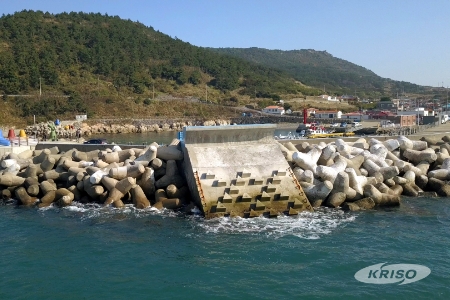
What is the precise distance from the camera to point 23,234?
49.1 feet

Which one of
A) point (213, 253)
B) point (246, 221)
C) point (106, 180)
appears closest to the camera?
point (213, 253)

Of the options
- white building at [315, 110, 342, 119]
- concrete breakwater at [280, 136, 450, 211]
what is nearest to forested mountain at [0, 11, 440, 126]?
white building at [315, 110, 342, 119]

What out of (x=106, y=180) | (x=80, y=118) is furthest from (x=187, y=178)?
(x=80, y=118)

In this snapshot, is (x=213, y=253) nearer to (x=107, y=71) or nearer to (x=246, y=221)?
(x=246, y=221)

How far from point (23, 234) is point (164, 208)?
4785 millimetres

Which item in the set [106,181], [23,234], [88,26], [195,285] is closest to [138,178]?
[106,181]

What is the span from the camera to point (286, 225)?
15.3 meters

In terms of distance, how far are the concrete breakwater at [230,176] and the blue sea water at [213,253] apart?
742mm

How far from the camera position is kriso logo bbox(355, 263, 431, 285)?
1134cm

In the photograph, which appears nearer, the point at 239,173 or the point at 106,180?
the point at 239,173

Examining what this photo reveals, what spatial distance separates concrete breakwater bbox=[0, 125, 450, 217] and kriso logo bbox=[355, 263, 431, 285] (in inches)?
191

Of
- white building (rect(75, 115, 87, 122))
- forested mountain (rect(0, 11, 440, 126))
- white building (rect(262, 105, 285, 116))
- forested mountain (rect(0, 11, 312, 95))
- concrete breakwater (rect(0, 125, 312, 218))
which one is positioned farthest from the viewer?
white building (rect(262, 105, 285, 116))

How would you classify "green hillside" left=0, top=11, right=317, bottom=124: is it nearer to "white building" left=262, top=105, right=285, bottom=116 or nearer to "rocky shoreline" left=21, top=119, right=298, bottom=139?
"rocky shoreline" left=21, top=119, right=298, bottom=139

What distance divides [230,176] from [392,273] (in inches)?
286
